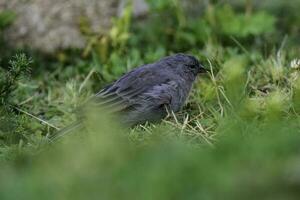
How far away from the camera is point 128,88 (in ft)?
19.9

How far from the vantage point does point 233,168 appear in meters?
3.19

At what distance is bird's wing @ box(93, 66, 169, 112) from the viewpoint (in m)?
5.93

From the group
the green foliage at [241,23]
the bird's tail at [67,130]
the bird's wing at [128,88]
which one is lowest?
the green foliage at [241,23]

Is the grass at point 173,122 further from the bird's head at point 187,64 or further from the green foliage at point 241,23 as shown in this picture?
the bird's head at point 187,64

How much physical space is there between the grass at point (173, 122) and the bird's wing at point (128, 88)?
29 cm

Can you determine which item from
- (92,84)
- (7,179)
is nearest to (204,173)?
(7,179)

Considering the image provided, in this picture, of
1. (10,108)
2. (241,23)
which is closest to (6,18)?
(10,108)

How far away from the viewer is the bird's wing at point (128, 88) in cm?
593

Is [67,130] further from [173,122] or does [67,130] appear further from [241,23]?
[241,23]

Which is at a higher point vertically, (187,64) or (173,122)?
(187,64)

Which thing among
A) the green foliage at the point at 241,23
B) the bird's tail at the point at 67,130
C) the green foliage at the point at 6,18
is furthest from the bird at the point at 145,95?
the green foliage at the point at 6,18

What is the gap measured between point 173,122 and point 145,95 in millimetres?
335

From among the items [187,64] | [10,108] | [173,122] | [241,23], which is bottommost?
[241,23]

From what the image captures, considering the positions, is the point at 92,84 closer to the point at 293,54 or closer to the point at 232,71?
the point at 293,54
